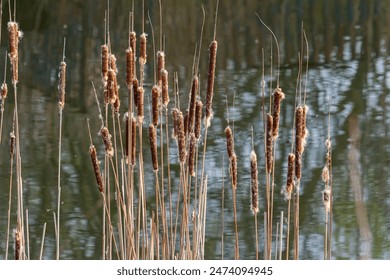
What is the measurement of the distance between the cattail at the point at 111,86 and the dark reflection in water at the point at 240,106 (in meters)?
0.55

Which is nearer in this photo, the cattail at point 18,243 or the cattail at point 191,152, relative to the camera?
the cattail at point 18,243

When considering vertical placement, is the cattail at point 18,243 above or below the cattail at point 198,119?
below

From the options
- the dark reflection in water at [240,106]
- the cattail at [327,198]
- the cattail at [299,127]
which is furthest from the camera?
the dark reflection in water at [240,106]

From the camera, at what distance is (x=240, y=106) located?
4.73 metres

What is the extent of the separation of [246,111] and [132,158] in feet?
10.0

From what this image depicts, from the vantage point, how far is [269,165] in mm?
1598

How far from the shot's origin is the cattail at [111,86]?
5.28 feet

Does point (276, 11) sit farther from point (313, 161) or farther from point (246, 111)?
point (313, 161)

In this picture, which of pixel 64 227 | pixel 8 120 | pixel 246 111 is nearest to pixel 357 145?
pixel 246 111

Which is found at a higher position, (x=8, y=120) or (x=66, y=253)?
(x=8, y=120)

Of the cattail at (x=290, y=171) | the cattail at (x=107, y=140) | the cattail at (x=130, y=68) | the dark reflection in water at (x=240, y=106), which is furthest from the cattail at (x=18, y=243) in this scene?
the dark reflection in water at (x=240, y=106)

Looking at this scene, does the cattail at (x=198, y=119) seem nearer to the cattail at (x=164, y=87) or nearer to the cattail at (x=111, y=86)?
the cattail at (x=164, y=87)

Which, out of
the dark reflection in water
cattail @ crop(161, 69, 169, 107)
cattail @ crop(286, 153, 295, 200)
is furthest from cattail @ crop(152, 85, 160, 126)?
the dark reflection in water
